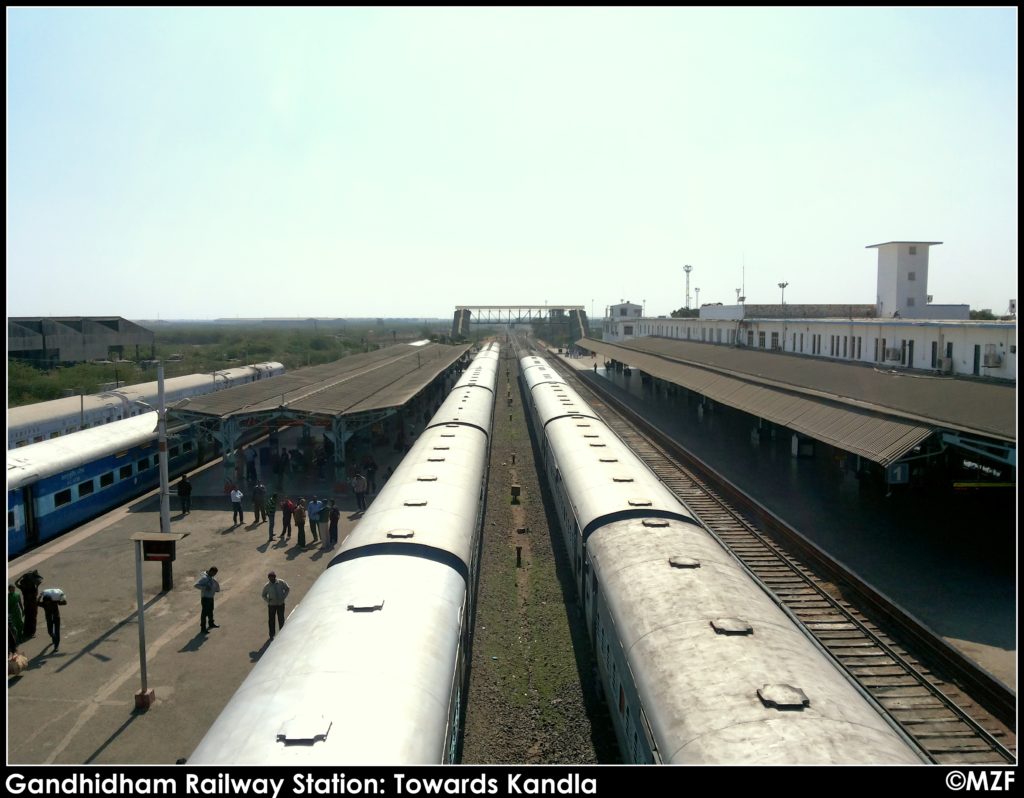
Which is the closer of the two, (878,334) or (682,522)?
(682,522)

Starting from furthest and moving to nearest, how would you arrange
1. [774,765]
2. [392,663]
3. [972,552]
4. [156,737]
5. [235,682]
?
[972,552], [235,682], [156,737], [392,663], [774,765]

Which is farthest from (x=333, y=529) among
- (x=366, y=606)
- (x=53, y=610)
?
(x=366, y=606)

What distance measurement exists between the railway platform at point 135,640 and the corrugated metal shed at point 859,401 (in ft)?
48.2

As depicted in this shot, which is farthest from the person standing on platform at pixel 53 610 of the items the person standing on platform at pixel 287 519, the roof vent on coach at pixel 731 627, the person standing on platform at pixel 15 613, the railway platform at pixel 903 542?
the railway platform at pixel 903 542

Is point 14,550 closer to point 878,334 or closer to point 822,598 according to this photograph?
point 822,598

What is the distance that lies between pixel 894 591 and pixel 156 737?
15147 mm

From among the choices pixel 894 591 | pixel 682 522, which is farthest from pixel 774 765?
pixel 894 591

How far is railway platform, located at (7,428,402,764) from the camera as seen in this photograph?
427 inches

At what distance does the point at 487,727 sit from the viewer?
1091 cm

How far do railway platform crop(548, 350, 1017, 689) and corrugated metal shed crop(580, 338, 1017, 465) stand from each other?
283 centimetres

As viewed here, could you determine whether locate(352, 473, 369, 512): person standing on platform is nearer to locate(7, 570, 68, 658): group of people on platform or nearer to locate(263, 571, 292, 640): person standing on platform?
locate(263, 571, 292, 640): person standing on platform

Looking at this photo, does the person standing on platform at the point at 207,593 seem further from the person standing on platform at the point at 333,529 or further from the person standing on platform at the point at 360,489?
the person standing on platform at the point at 360,489

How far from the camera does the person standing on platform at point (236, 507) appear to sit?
→ 71.8 ft
